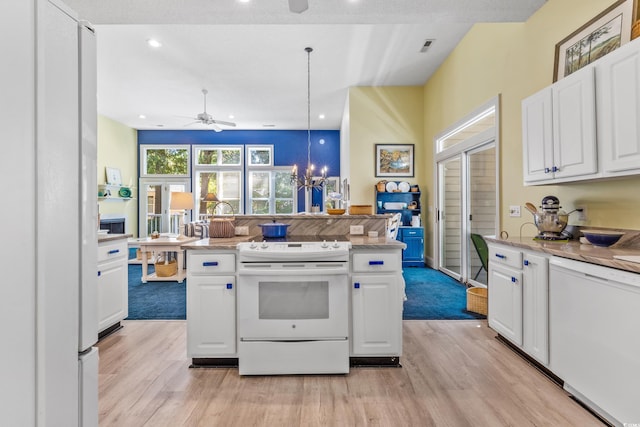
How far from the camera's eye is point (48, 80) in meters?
0.61

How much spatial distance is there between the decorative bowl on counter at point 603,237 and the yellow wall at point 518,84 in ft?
0.49

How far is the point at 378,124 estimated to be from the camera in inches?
247

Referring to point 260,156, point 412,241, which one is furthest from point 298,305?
point 260,156

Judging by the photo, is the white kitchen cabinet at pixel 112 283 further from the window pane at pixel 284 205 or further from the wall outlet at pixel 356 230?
the window pane at pixel 284 205

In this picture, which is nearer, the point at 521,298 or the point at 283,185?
the point at 521,298

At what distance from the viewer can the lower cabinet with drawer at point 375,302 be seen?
2.32 meters

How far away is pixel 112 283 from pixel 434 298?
3.52 metres

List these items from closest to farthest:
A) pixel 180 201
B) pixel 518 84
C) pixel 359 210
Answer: pixel 359 210, pixel 518 84, pixel 180 201

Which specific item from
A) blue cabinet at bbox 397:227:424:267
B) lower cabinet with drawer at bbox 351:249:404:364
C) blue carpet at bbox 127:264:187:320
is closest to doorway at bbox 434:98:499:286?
blue cabinet at bbox 397:227:424:267

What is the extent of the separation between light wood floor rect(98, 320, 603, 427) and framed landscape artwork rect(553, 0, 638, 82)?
2319 millimetres

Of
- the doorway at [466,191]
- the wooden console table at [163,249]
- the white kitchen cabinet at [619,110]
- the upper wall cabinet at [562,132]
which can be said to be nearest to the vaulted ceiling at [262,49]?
the upper wall cabinet at [562,132]

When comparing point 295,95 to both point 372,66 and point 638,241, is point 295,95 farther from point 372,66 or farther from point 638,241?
point 638,241

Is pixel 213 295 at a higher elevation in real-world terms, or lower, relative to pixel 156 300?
higher

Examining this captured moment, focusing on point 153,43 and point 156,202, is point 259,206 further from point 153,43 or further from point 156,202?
point 153,43
